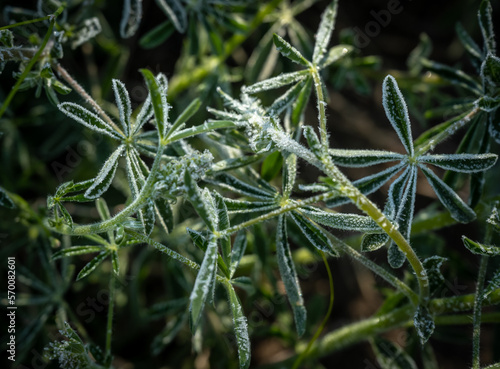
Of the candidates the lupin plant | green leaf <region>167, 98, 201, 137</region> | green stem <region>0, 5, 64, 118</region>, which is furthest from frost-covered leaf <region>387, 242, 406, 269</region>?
Answer: green stem <region>0, 5, 64, 118</region>

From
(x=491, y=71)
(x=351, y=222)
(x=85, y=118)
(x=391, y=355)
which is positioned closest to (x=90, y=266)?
(x=85, y=118)

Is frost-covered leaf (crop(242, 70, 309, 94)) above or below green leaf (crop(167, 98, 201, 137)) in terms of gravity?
above

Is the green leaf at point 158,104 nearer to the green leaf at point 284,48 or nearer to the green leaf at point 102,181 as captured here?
the green leaf at point 102,181

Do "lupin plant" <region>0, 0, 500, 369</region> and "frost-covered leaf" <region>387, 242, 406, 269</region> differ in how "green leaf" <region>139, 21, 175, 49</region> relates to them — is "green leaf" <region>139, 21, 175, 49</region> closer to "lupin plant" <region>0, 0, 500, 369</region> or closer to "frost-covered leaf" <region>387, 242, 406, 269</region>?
"lupin plant" <region>0, 0, 500, 369</region>

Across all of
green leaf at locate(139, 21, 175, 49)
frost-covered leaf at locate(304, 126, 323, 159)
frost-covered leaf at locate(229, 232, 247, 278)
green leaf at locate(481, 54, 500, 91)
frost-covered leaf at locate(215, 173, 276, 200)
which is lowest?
frost-covered leaf at locate(229, 232, 247, 278)

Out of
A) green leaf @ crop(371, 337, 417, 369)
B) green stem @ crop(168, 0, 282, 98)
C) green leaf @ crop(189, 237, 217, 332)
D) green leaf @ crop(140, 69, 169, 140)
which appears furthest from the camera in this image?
green stem @ crop(168, 0, 282, 98)

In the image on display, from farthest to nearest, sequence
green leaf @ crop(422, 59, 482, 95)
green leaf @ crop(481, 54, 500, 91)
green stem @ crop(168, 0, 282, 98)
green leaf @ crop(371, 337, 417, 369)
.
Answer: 1. green stem @ crop(168, 0, 282, 98)
2. green leaf @ crop(371, 337, 417, 369)
3. green leaf @ crop(422, 59, 482, 95)
4. green leaf @ crop(481, 54, 500, 91)
